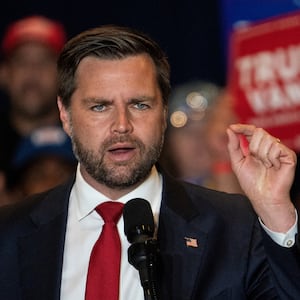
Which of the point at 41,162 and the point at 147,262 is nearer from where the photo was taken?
the point at 147,262

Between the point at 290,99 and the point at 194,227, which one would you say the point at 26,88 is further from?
the point at 194,227

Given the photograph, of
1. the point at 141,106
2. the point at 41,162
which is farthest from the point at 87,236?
the point at 41,162

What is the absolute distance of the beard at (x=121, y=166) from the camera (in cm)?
292

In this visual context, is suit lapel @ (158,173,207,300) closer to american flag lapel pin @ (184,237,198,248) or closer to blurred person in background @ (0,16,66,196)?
american flag lapel pin @ (184,237,198,248)

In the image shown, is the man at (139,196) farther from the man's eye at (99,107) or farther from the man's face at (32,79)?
the man's face at (32,79)

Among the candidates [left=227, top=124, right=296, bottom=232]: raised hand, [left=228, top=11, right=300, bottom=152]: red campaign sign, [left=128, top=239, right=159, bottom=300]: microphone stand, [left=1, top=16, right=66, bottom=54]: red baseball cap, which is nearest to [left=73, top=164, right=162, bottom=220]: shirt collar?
[left=227, top=124, right=296, bottom=232]: raised hand

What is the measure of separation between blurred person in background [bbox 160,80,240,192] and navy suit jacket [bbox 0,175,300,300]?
1393 millimetres

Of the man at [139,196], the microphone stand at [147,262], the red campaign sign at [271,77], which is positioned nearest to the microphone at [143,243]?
the microphone stand at [147,262]

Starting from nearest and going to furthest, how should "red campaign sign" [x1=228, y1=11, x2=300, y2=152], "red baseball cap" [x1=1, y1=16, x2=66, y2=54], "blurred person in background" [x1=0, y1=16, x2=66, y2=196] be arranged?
1. "red campaign sign" [x1=228, y1=11, x2=300, y2=152]
2. "blurred person in background" [x1=0, y1=16, x2=66, y2=196]
3. "red baseball cap" [x1=1, y1=16, x2=66, y2=54]

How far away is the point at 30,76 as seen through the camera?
199 inches

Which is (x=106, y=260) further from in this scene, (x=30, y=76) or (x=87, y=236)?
(x=30, y=76)

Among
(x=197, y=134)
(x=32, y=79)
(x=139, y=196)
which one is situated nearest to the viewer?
(x=139, y=196)

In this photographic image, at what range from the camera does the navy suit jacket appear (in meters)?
2.82

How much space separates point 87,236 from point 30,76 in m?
2.19
